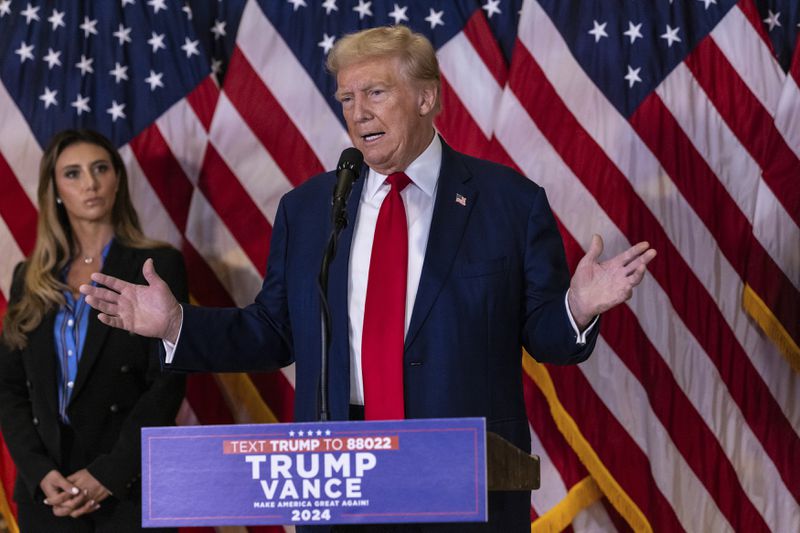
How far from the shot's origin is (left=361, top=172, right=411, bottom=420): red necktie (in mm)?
2094

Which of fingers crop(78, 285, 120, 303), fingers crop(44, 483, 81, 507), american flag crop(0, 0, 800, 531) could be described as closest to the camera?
fingers crop(78, 285, 120, 303)

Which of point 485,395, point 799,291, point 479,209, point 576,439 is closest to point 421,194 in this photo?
point 479,209

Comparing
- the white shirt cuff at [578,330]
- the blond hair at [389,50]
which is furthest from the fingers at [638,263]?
the blond hair at [389,50]

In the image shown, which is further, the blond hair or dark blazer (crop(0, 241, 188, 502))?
dark blazer (crop(0, 241, 188, 502))

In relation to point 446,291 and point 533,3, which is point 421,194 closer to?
point 446,291

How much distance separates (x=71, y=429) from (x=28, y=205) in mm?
1030

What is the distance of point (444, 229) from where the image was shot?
2232 mm

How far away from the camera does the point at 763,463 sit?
3.52 meters

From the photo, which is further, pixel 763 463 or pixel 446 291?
pixel 763 463

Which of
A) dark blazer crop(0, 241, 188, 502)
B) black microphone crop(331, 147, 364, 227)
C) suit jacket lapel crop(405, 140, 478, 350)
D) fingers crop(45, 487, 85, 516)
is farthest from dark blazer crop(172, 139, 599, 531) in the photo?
fingers crop(45, 487, 85, 516)

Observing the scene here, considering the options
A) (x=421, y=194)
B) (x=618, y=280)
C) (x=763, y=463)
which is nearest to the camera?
(x=618, y=280)

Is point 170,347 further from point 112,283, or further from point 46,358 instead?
point 46,358

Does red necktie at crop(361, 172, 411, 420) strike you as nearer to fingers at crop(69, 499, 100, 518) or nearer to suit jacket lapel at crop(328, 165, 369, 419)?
suit jacket lapel at crop(328, 165, 369, 419)

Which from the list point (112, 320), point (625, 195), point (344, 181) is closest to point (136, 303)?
point (112, 320)
